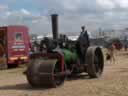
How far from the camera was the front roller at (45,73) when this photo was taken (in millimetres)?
14750

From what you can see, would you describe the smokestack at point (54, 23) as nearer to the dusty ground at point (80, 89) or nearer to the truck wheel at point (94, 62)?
the truck wheel at point (94, 62)

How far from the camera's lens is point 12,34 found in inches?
1054

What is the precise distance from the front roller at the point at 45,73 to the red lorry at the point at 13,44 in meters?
11.6

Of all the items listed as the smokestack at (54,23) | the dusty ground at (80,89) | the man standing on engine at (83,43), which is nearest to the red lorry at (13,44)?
the smokestack at (54,23)

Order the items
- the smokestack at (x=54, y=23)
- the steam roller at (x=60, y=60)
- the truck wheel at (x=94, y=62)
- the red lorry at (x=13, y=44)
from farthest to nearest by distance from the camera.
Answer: the red lorry at (x=13, y=44)
the smokestack at (x=54, y=23)
the truck wheel at (x=94, y=62)
the steam roller at (x=60, y=60)

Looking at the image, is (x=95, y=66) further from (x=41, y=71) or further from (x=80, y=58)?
(x=41, y=71)

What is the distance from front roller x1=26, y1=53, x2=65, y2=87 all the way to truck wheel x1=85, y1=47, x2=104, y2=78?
2.18 meters

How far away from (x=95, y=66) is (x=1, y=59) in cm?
1017

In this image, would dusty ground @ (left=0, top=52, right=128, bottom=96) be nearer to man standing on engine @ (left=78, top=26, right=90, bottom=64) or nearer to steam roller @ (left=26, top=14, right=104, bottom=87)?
steam roller @ (left=26, top=14, right=104, bottom=87)

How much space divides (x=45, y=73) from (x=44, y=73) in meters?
0.03

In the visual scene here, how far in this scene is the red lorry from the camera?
26734 mm

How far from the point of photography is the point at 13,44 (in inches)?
1064

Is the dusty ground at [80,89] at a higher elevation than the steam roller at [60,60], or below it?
below

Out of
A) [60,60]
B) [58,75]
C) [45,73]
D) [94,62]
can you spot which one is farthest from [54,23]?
[45,73]
